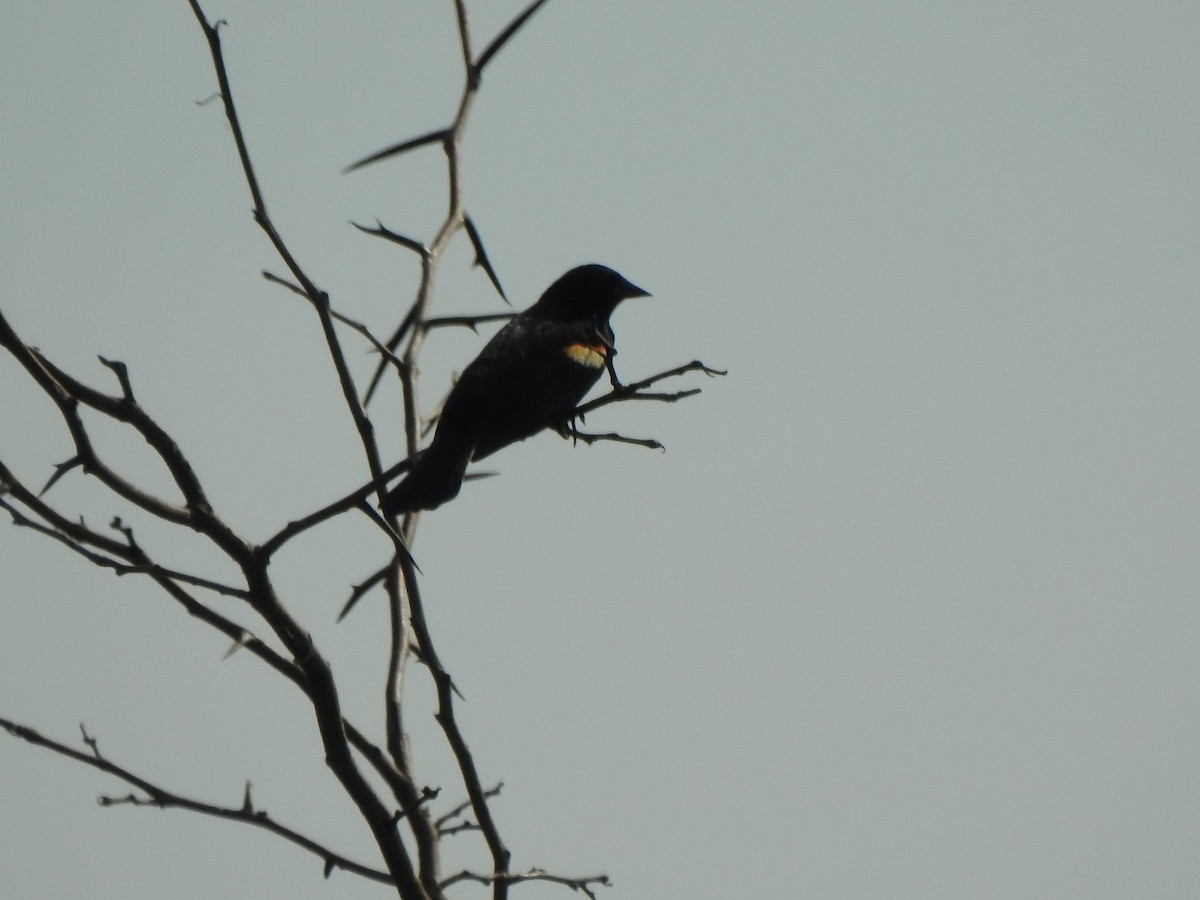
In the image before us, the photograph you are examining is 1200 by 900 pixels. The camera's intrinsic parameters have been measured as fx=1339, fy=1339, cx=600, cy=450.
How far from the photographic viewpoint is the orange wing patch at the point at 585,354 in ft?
18.5

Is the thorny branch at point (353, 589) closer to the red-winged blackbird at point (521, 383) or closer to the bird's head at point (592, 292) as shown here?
the red-winged blackbird at point (521, 383)

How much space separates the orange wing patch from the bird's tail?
1216 mm

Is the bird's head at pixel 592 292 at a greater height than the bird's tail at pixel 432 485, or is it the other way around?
the bird's head at pixel 592 292

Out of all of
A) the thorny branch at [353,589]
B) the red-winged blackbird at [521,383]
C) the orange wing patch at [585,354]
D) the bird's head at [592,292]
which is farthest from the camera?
the bird's head at [592,292]

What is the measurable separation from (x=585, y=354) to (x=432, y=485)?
1.79 meters

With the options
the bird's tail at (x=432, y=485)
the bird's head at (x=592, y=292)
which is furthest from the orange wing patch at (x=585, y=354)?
the bird's tail at (x=432, y=485)

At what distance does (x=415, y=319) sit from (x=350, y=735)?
108 cm

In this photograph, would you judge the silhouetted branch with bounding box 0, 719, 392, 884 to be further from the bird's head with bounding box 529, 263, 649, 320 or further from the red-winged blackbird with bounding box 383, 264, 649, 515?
the bird's head with bounding box 529, 263, 649, 320

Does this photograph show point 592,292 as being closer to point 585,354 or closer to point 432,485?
point 585,354

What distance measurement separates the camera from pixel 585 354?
5703 millimetres

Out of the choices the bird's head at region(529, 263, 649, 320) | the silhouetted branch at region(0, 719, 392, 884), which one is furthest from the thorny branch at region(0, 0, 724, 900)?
the bird's head at region(529, 263, 649, 320)

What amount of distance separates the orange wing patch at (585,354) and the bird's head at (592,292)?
28.9 inches

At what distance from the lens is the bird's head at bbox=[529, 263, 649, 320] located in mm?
6512

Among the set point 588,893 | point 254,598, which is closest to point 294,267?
point 254,598
